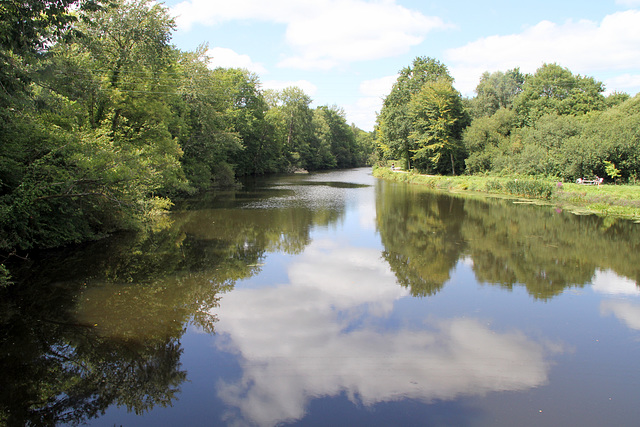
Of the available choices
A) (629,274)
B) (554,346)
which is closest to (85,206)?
(554,346)

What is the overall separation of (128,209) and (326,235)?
665cm

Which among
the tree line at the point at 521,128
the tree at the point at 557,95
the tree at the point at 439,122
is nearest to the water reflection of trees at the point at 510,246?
the tree line at the point at 521,128

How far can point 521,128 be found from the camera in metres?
35.5

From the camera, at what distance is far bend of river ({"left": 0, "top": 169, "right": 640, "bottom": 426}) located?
→ 480 centimetres

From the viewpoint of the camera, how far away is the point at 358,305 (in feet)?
26.6

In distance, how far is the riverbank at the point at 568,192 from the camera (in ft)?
61.2

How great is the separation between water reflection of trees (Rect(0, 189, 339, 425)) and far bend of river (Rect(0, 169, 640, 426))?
3cm

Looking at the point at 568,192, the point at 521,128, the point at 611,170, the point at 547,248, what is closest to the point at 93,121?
the point at 547,248

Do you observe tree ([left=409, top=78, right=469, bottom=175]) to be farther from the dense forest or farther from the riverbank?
the riverbank

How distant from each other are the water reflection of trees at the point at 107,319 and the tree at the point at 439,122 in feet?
98.4

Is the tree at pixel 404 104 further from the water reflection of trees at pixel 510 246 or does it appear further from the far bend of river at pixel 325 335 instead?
the far bend of river at pixel 325 335

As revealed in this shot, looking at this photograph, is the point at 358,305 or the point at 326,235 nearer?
the point at 358,305

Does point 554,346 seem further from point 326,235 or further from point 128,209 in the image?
point 128,209

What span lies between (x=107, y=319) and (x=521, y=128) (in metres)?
36.6
